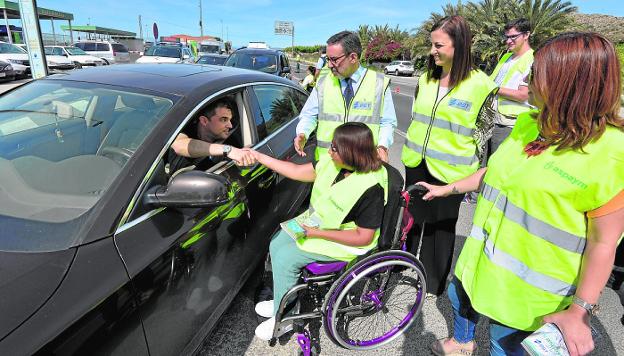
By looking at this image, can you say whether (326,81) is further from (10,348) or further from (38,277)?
(10,348)

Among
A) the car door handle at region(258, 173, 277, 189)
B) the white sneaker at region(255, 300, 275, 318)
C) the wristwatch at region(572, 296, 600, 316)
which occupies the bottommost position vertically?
the white sneaker at region(255, 300, 275, 318)

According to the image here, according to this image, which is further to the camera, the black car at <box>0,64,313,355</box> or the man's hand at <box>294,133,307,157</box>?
the man's hand at <box>294,133,307,157</box>

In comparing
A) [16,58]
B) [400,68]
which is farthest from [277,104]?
[400,68]

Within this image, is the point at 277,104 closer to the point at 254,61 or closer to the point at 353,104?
the point at 353,104

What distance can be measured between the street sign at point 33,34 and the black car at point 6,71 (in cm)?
801

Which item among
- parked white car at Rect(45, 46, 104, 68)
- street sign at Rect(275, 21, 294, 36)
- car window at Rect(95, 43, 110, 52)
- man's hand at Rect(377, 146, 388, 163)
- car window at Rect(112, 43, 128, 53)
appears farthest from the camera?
Answer: street sign at Rect(275, 21, 294, 36)

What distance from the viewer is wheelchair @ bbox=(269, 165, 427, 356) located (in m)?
1.98

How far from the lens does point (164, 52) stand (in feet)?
51.8

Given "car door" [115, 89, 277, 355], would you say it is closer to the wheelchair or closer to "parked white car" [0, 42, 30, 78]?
the wheelchair

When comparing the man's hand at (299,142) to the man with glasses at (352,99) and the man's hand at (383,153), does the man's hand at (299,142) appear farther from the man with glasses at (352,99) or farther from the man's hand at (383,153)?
the man's hand at (383,153)

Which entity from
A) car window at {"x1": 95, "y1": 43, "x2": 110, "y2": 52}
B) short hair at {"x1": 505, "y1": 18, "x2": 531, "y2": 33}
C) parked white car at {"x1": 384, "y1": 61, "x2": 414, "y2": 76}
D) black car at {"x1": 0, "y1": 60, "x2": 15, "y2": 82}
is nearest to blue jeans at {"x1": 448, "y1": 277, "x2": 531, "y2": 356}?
short hair at {"x1": 505, "y1": 18, "x2": 531, "y2": 33}

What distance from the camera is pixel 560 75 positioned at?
3.78 feet

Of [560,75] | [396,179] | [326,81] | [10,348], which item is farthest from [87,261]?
[326,81]

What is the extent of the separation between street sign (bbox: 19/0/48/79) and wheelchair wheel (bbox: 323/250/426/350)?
23.7 feet
